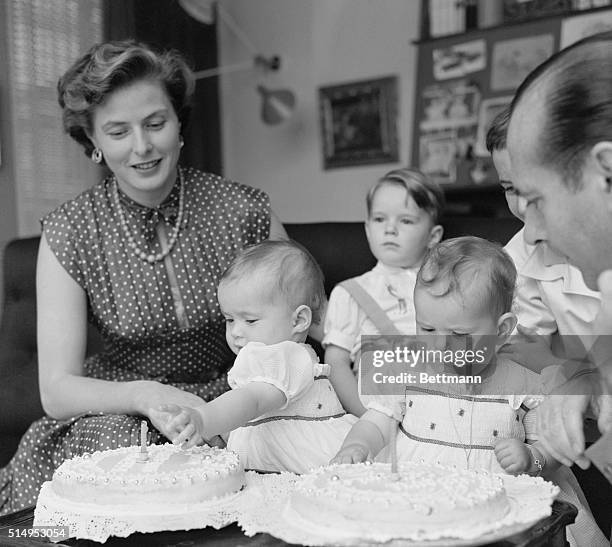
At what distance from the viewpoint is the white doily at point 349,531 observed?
3.14 ft

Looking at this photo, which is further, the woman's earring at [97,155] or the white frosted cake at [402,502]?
the woman's earring at [97,155]

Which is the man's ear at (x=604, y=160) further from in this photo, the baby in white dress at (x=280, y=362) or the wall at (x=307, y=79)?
the wall at (x=307, y=79)

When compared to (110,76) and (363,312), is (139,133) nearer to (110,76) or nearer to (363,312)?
(110,76)

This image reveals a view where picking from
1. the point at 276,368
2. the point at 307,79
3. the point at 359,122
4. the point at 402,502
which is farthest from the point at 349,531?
the point at 307,79

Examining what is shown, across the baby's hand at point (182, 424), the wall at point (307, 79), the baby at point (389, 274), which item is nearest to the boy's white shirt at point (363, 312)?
the baby at point (389, 274)

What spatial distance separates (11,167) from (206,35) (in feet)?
5.15

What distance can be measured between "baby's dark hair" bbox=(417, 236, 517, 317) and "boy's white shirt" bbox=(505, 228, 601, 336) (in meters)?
0.16

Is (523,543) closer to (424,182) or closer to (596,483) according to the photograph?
(596,483)

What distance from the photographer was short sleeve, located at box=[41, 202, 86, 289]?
76.4 inches

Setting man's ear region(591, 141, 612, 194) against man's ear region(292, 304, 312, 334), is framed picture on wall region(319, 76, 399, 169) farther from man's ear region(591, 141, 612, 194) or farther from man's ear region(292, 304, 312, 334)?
man's ear region(591, 141, 612, 194)

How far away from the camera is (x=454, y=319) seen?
1.38 metres

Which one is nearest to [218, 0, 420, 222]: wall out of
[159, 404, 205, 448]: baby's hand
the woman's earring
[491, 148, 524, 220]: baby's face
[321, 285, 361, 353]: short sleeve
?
[321, 285, 361, 353]: short sleeve

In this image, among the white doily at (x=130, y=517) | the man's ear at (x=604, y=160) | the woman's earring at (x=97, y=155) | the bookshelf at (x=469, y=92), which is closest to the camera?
the man's ear at (x=604, y=160)

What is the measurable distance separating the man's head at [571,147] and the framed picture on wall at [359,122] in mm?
3467
